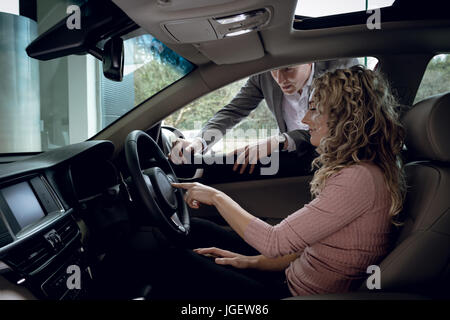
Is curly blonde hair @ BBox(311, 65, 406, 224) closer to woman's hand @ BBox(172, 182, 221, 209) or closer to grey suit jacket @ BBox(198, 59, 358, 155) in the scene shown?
woman's hand @ BBox(172, 182, 221, 209)

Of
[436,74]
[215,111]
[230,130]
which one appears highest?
[436,74]

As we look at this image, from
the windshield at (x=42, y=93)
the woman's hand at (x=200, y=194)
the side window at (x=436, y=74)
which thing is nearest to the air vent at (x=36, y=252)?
the woman's hand at (x=200, y=194)

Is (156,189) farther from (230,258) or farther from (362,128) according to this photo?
(362,128)

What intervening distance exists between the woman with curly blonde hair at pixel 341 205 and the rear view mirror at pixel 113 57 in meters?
0.68

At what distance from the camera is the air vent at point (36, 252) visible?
952 millimetres

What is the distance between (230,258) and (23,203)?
80cm

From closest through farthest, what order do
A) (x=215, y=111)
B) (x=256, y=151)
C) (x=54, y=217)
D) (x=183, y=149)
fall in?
(x=54, y=217), (x=256, y=151), (x=183, y=149), (x=215, y=111)

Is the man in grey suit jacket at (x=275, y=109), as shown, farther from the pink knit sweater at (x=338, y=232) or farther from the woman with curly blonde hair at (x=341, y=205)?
the pink knit sweater at (x=338, y=232)

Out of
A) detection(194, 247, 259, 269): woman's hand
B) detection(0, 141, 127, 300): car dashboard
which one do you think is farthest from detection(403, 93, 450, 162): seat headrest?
detection(0, 141, 127, 300): car dashboard

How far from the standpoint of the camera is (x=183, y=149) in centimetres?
202

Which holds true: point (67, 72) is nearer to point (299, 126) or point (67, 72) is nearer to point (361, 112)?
point (299, 126)

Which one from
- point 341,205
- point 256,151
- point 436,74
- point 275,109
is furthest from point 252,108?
point 341,205

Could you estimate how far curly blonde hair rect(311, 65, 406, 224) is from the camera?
1.07 m

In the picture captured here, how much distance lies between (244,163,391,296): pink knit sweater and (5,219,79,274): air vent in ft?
2.02
